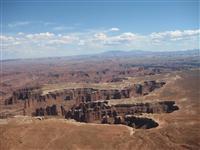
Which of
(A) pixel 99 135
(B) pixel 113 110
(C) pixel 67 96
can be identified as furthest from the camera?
(C) pixel 67 96

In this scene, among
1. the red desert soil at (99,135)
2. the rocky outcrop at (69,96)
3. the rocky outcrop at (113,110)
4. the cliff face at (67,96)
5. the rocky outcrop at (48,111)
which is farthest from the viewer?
the rocky outcrop at (69,96)

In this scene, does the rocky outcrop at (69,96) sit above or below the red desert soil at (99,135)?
below

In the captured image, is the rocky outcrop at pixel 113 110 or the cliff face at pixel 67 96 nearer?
the rocky outcrop at pixel 113 110

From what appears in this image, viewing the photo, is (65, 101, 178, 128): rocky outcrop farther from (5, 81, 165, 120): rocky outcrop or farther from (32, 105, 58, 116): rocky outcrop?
(5, 81, 165, 120): rocky outcrop

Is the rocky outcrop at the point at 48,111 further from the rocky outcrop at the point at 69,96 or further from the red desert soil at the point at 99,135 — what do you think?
the red desert soil at the point at 99,135

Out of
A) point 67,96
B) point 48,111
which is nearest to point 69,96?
point 67,96

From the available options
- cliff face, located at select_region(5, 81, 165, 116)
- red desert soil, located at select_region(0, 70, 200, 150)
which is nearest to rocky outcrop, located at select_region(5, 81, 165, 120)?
cliff face, located at select_region(5, 81, 165, 116)

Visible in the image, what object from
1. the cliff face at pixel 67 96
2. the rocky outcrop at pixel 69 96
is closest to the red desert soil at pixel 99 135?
the cliff face at pixel 67 96

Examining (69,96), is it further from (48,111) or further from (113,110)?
(113,110)

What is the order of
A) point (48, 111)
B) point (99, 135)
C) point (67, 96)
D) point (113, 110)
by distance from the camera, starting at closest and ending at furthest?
point (99, 135)
point (113, 110)
point (48, 111)
point (67, 96)
